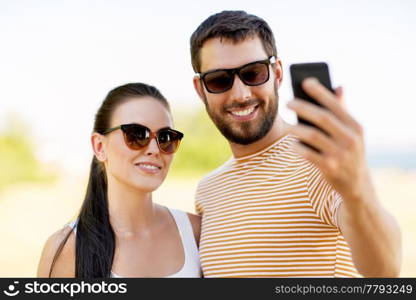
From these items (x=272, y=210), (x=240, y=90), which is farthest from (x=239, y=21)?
(x=272, y=210)

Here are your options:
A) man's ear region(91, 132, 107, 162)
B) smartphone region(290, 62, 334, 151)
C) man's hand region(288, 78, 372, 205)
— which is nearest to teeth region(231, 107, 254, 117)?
man's ear region(91, 132, 107, 162)

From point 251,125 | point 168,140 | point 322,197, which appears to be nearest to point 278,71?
point 251,125

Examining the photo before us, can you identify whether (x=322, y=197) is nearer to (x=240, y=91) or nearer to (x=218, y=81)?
(x=240, y=91)

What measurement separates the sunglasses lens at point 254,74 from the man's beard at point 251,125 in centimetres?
14

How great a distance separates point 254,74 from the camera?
350 cm

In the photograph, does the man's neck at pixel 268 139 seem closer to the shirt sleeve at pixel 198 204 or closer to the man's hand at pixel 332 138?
the shirt sleeve at pixel 198 204

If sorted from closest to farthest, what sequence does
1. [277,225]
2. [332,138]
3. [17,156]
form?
[332,138]
[277,225]
[17,156]

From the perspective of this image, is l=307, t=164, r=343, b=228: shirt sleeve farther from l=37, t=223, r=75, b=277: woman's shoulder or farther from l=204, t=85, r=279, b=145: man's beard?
l=37, t=223, r=75, b=277: woman's shoulder

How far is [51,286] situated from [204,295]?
3.92 ft

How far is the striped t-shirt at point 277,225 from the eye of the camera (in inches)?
117

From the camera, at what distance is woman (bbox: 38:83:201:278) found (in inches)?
144

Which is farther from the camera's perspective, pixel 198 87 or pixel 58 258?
pixel 198 87

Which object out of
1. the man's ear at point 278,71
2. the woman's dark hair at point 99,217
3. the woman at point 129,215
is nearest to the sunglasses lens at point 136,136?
the woman at point 129,215

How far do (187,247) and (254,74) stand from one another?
1.47 metres
